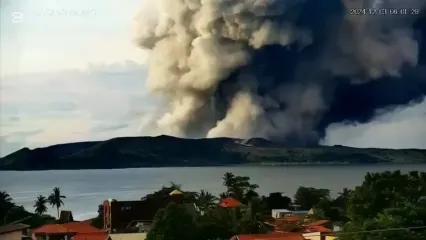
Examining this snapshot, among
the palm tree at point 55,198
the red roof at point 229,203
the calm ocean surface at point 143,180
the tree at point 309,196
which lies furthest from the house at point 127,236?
the tree at point 309,196

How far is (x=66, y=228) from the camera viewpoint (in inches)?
120

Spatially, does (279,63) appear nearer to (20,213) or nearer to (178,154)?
(178,154)

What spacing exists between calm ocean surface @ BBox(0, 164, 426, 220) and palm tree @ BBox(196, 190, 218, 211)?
0.03 m

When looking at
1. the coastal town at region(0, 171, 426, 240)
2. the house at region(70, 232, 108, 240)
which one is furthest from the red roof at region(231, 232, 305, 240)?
the house at region(70, 232, 108, 240)

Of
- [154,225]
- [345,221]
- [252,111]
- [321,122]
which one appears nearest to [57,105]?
[154,225]

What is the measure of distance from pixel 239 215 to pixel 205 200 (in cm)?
17

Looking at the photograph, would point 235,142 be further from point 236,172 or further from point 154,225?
point 154,225

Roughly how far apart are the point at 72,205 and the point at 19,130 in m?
0.40

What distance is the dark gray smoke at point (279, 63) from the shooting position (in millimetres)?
3143

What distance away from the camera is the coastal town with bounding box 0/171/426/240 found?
3049mm

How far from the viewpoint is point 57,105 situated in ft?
10.1

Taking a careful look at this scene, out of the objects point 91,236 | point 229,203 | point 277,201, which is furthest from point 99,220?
point 277,201

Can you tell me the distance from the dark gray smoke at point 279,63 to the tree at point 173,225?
348 millimetres

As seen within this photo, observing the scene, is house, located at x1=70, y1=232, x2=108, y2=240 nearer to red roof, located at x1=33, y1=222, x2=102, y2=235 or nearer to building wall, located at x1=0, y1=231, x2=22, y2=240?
red roof, located at x1=33, y1=222, x2=102, y2=235
